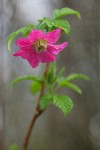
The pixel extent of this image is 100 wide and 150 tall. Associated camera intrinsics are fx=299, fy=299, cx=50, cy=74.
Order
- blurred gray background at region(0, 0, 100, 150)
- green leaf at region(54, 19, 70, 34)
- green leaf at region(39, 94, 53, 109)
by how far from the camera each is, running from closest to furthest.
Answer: green leaf at region(54, 19, 70, 34) < green leaf at region(39, 94, 53, 109) < blurred gray background at region(0, 0, 100, 150)

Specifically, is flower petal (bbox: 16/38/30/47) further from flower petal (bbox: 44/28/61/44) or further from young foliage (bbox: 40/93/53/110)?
young foliage (bbox: 40/93/53/110)

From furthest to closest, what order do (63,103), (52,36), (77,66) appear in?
(77,66) < (63,103) < (52,36)

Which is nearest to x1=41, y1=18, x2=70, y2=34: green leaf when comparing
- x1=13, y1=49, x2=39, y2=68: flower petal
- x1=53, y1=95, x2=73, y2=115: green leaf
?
x1=13, y1=49, x2=39, y2=68: flower petal

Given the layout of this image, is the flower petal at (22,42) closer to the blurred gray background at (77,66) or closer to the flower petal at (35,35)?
the flower petal at (35,35)

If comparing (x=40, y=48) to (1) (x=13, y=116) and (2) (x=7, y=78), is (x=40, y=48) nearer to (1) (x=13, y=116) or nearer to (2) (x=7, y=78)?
(2) (x=7, y=78)

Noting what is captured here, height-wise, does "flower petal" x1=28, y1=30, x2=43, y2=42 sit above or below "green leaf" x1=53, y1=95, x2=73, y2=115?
above

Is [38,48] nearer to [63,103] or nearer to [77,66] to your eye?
[63,103]

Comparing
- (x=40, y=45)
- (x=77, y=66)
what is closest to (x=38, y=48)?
(x=40, y=45)
